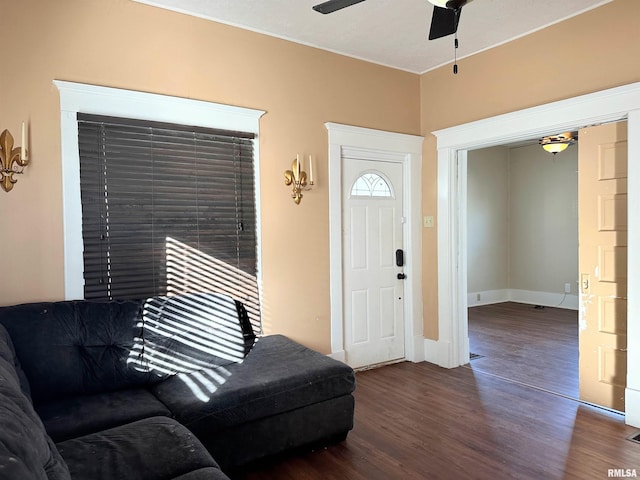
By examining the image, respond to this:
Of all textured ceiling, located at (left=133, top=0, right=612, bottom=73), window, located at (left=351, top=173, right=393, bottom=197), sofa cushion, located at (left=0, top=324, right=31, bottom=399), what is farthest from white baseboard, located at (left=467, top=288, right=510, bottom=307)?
sofa cushion, located at (left=0, top=324, right=31, bottom=399)

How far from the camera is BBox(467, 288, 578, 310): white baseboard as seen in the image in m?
7.13

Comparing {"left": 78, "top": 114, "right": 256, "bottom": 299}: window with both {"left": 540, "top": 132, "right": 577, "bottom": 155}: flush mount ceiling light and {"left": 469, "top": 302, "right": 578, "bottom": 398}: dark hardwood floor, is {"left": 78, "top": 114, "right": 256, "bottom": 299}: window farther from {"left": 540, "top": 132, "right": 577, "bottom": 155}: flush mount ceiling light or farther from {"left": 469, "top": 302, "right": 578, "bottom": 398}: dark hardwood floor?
{"left": 540, "top": 132, "right": 577, "bottom": 155}: flush mount ceiling light

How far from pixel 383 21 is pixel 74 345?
3.14 metres

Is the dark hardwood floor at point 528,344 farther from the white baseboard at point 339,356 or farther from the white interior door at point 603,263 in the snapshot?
the white baseboard at point 339,356

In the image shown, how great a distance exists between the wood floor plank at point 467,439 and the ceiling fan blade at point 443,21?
2.49 metres

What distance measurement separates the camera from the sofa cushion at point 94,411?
2.06m

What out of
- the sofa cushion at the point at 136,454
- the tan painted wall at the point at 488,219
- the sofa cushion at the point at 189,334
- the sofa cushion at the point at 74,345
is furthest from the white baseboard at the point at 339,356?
the tan painted wall at the point at 488,219

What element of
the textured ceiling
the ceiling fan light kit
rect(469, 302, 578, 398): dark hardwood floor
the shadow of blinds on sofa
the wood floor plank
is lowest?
the wood floor plank

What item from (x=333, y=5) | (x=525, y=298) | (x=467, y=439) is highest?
(x=333, y=5)

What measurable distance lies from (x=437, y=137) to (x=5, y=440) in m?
4.18

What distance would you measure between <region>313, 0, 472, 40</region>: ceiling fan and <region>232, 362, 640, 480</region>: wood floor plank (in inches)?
96.8

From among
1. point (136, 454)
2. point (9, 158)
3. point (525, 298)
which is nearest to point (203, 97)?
point (9, 158)

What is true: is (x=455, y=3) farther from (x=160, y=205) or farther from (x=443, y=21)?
(x=160, y=205)

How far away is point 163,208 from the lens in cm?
318
